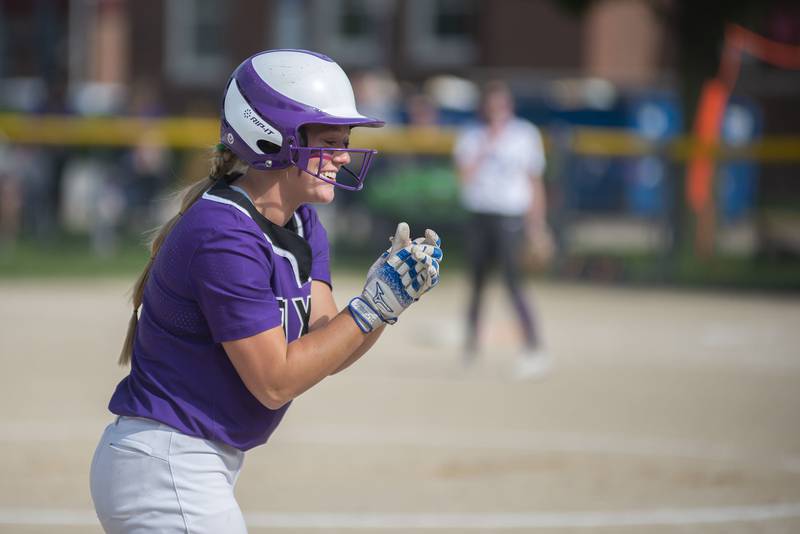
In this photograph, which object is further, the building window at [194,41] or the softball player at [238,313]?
the building window at [194,41]

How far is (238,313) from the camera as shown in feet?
11.6

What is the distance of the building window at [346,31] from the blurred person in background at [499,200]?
23.4 meters

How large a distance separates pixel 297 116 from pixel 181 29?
111 ft

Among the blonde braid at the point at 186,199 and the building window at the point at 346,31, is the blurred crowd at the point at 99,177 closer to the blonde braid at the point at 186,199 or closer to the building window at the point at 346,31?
the building window at the point at 346,31

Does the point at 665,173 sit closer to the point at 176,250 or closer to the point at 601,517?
the point at 601,517

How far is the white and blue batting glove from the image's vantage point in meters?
3.64

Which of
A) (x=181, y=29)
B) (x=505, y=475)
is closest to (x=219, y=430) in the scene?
(x=505, y=475)

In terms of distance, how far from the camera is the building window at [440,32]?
33.1 metres

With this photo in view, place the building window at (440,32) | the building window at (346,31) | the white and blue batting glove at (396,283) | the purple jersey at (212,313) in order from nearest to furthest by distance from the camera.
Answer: the purple jersey at (212,313) < the white and blue batting glove at (396,283) < the building window at (440,32) < the building window at (346,31)

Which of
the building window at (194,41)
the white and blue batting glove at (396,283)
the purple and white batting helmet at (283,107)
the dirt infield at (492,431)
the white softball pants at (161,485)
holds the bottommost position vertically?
the building window at (194,41)

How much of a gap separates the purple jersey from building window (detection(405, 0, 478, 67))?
29.7 meters

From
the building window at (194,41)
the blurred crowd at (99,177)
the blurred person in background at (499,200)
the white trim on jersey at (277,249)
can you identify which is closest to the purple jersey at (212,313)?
the white trim on jersey at (277,249)

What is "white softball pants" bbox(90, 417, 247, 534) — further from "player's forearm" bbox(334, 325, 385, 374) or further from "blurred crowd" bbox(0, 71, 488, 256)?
"blurred crowd" bbox(0, 71, 488, 256)

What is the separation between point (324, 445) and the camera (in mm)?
8258
